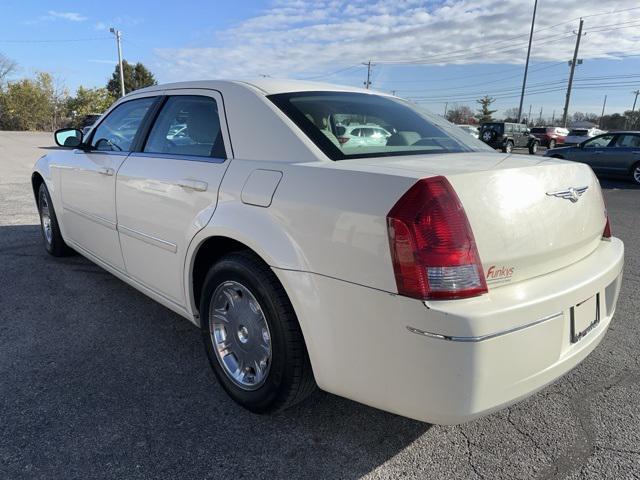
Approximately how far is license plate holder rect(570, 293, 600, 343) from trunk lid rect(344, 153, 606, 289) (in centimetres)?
19

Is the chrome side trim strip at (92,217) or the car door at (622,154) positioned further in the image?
the car door at (622,154)

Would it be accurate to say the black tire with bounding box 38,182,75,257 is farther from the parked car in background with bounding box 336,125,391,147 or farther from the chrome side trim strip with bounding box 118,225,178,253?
the parked car in background with bounding box 336,125,391,147

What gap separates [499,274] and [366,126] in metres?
1.23

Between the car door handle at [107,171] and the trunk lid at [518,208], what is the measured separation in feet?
6.79

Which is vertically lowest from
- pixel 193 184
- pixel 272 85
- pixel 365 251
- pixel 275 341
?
pixel 275 341

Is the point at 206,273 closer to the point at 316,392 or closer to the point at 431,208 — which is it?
the point at 316,392

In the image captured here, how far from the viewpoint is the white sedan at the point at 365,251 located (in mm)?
1670

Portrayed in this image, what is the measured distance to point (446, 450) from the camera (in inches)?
84.9

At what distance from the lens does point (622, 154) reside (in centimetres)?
1327

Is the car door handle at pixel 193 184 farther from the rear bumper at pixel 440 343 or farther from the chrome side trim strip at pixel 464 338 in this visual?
the chrome side trim strip at pixel 464 338

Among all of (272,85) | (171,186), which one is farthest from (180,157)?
(272,85)

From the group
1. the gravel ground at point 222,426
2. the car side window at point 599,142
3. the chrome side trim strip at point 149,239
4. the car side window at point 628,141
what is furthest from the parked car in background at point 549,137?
A: the chrome side trim strip at point 149,239

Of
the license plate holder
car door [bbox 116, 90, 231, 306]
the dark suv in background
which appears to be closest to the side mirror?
car door [bbox 116, 90, 231, 306]

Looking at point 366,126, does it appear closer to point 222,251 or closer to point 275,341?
point 222,251
